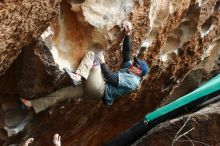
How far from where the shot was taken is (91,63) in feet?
21.1

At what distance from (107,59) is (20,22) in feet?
7.11

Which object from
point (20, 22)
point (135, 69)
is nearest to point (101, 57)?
point (135, 69)

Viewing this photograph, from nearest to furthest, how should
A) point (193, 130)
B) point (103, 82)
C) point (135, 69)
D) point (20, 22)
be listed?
point (20, 22)
point (193, 130)
point (103, 82)
point (135, 69)

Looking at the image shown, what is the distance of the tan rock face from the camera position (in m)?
5.11

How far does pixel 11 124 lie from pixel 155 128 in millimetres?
1946

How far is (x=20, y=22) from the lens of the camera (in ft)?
17.5

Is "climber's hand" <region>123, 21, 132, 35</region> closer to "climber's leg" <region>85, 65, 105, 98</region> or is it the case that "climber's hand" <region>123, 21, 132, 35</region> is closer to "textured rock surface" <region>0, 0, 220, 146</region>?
"textured rock surface" <region>0, 0, 220, 146</region>

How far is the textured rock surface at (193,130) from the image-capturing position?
631 centimetres

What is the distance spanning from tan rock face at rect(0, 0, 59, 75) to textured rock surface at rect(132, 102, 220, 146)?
2.10 meters

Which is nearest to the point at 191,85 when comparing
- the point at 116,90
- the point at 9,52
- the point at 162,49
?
the point at 162,49

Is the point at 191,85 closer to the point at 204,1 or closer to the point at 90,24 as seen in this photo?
the point at 204,1

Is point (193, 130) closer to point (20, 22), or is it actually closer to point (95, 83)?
point (95, 83)

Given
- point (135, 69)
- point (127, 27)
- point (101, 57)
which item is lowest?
point (135, 69)

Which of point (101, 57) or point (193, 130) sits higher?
point (101, 57)
